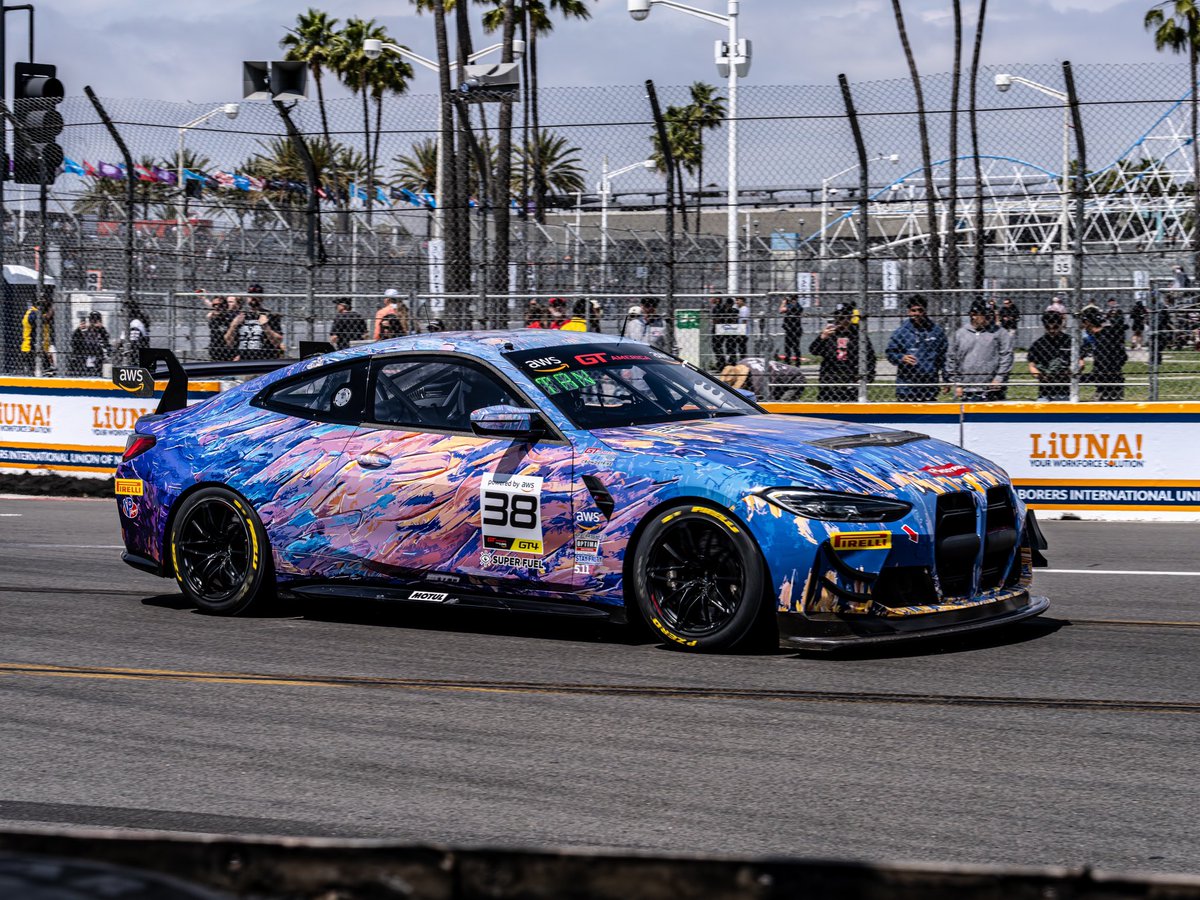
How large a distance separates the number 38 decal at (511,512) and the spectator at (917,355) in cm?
834


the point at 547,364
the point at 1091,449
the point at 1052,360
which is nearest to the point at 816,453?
the point at 547,364

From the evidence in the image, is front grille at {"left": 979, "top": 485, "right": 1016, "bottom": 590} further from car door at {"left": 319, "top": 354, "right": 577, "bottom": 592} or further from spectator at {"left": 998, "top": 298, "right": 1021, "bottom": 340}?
spectator at {"left": 998, "top": 298, "right": 1021, "bottom": 340}

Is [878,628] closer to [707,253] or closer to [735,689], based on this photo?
[735,689]

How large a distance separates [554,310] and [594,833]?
13445 millimetres

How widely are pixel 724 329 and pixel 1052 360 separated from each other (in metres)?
3.27

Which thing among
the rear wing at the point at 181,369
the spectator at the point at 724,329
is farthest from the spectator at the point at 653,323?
the rear wing at the point at 181,369

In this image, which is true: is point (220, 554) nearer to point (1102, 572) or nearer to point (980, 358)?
point (1102, 572)

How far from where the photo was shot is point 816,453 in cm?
696

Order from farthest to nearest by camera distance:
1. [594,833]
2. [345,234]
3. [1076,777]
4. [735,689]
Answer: [345,234], [735,689], [1076,777], [594,833]

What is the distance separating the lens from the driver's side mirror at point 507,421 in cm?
735

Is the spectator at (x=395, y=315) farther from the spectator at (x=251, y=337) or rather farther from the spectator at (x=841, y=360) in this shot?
the spectator at (x=841, y=360)

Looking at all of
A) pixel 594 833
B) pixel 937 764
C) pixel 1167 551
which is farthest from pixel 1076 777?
pixel 1167 551

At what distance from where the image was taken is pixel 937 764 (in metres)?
5.13

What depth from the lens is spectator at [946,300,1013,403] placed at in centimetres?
1516
